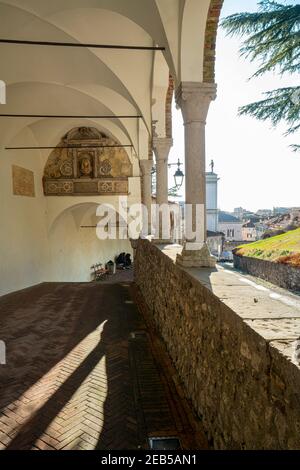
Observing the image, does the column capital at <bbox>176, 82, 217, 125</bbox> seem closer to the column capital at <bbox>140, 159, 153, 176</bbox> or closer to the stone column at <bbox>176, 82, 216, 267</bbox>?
the stone column at <bbox>176, 82, 216, 267</bbox>

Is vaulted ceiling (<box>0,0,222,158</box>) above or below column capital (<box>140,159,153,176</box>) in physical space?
above

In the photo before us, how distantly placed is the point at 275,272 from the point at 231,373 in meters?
6.66

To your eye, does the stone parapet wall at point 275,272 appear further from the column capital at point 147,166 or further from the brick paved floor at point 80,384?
the column capital at point 147,166

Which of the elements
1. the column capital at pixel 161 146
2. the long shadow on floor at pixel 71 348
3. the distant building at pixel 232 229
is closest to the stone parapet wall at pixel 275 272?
the long shadow on floor at pixel 71 348

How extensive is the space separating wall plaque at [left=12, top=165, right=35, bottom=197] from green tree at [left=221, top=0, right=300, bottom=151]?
24.4 ft

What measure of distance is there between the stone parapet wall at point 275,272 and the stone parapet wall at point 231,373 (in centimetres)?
450

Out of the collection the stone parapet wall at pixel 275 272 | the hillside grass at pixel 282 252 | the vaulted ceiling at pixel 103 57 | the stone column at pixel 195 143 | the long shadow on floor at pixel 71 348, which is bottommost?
the long shadow on floor at pixel 71 348

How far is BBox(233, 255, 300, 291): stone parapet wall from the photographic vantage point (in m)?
7.73

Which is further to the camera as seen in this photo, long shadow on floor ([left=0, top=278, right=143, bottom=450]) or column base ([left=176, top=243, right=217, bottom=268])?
column base ([left=176, top=243, right=217, bottom=268])

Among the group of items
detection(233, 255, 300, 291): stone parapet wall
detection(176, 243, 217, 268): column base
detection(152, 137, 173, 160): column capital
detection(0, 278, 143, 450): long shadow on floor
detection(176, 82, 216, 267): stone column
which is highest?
detection(152, 137, 173, 160): column capital

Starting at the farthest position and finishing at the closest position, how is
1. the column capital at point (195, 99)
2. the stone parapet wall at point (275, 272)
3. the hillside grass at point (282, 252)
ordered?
1. the hillside grass at point (282, 252)
2. the stone parapet wall at point (275, 272)
3. the column capital at point (195, 99)

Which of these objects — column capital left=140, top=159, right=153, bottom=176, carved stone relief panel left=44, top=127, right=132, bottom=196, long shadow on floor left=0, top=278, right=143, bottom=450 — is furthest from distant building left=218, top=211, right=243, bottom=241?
long shadow on floor left=0, top=278, right=143, bottom=450

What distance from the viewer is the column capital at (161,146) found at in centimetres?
784

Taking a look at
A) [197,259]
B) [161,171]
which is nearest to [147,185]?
[161,171]
